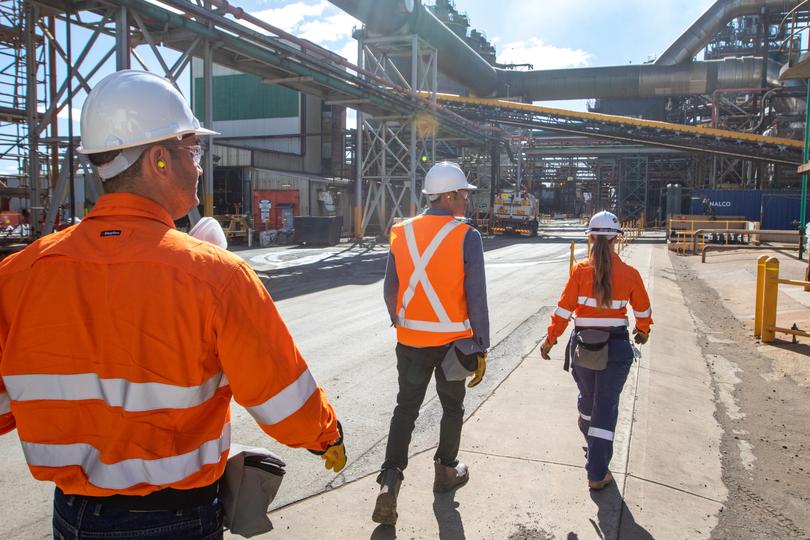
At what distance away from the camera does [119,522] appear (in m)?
1.57

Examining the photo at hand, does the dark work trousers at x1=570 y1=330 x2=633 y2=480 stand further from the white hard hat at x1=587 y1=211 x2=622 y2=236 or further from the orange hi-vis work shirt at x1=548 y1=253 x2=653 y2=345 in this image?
the white hard hat at x1=587 y1=211 x2=622 y2=236

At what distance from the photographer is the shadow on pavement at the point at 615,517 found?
340cm

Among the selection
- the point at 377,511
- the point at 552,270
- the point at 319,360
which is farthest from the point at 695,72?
the point at 377,511

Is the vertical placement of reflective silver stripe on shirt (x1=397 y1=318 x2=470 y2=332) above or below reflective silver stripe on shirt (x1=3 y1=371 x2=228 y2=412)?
below

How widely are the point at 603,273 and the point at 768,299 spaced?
594 centimetres

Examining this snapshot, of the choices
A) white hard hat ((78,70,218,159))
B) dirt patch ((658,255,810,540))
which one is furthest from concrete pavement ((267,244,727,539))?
white hard hat ((78,70,218,159))

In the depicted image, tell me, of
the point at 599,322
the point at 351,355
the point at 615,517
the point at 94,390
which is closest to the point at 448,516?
the point at 615,517

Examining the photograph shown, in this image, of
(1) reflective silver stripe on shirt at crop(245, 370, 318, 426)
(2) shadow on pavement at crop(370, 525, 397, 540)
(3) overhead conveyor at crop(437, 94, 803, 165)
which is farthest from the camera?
(3) overhead conveyor at crop(437, 94, 803, 165)

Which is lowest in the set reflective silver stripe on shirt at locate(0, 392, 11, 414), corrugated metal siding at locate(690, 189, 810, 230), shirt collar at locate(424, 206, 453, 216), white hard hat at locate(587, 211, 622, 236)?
reflective silver stripe on shirt at locate(0, 392, 11, 414)

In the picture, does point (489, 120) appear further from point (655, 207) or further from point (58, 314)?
point (58, 314)

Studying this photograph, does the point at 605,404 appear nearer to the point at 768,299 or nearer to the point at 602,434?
the point at 602,434

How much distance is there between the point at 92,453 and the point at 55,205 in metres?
12.1

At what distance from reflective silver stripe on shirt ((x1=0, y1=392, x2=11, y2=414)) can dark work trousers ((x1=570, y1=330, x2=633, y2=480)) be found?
10.6 feet

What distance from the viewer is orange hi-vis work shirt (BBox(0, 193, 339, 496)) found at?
1.55 m
